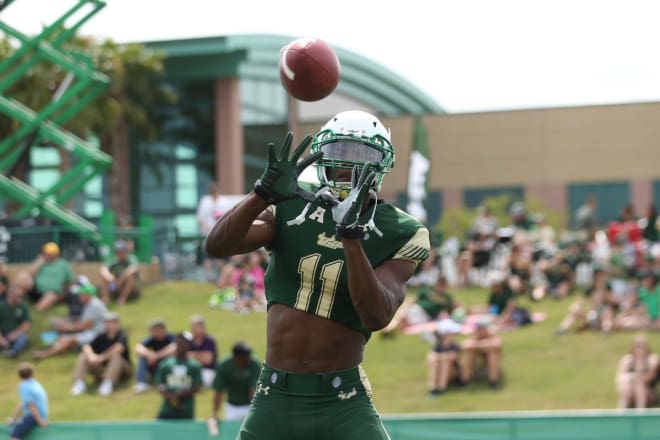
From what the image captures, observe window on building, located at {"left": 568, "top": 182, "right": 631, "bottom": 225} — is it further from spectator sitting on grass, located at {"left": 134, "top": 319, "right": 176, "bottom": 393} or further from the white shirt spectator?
spectator sitting on grass, located at {"left": 134, "top": 319, "right": 176, "bottom": 393}

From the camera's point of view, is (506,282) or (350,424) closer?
(350,424)

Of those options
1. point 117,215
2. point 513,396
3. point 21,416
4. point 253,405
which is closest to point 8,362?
point 21,416

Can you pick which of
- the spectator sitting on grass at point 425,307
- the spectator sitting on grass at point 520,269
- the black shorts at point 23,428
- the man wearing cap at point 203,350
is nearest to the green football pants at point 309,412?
the black shorts at point 23,428

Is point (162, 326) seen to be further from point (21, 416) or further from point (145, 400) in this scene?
point (21, 416)

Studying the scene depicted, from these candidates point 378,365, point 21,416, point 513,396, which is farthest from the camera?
point 378,365

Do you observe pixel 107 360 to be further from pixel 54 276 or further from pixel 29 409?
pixel 29 409

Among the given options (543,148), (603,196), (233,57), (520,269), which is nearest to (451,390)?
(520,269)

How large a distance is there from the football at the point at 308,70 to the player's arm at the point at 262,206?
2.10ft

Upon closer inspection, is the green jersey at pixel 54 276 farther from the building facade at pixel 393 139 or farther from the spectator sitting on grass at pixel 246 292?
the building facade at pixel 393 139

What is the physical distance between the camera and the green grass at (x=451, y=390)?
40.9 feet

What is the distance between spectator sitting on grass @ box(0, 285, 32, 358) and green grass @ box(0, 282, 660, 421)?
213 millimetres

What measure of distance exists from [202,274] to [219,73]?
13403 millimetres

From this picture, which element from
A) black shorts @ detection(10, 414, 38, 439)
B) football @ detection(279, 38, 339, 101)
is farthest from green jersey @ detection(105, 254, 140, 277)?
football @ detection(279, 38, 339, 101)

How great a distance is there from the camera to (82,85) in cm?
1788
